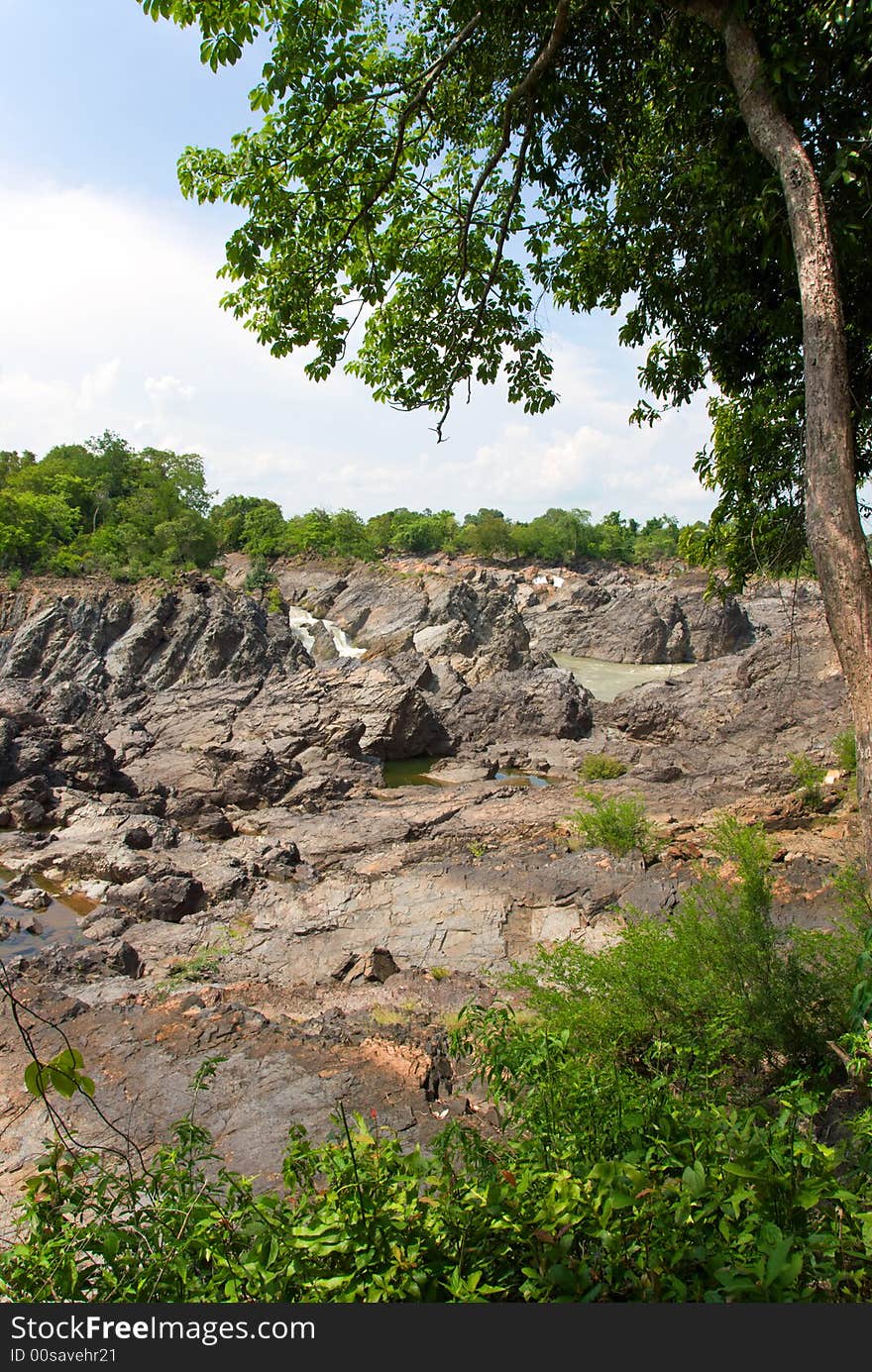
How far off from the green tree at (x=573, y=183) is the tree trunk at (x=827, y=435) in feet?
0.10

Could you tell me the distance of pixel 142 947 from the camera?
438 inches

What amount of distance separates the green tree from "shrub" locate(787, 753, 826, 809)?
9410 millimetres

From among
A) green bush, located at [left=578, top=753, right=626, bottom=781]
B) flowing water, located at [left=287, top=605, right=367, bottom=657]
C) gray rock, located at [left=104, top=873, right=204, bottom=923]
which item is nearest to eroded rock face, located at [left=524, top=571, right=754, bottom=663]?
flowing water, located at [left=287, top=605, right=367, bottom=657]

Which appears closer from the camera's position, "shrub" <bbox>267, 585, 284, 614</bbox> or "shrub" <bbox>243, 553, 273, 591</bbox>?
"shrub" <bbox>267, 585, 284, 614</bbox>

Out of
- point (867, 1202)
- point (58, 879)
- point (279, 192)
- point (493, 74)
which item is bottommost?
point (58, 879)

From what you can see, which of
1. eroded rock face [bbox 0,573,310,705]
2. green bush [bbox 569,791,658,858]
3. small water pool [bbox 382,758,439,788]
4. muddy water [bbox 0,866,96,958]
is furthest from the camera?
eroded rock face [bbox 0,573,310,705]

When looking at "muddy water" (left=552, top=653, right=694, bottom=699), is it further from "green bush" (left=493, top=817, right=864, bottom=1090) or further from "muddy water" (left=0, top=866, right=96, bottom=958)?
"green bush" (left=493, top=817, right=864, bottom=1090)

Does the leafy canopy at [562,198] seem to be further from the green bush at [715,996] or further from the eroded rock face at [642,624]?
the eroded rock face at [642,624]

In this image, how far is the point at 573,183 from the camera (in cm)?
585

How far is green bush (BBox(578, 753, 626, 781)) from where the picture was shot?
65.3 ft

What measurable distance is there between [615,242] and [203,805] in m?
15.5

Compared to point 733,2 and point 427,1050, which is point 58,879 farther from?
point 733,2

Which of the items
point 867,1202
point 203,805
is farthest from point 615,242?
point 203,805

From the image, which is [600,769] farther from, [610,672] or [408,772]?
[610,672]
